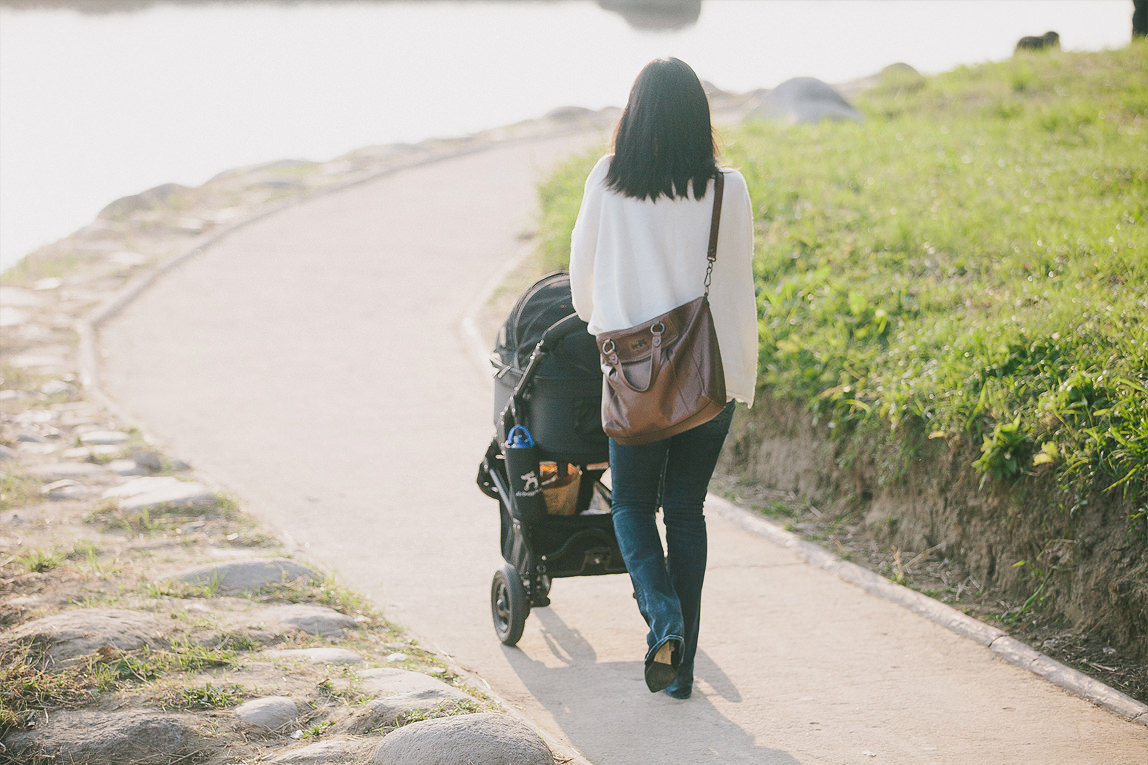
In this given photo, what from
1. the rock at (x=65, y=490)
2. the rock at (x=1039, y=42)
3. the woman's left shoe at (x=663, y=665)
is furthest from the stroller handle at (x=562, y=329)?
the rock at (x=1039, y=42)

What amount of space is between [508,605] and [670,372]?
1344mm

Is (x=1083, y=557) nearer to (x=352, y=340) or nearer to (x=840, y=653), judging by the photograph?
(x=840, y=653)

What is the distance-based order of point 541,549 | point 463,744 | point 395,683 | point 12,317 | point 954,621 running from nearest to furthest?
point 463,744 → point 395,683 → point 541,549 → point 954,621 → point 12,317

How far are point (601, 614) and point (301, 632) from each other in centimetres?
123

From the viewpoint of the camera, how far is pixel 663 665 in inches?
135

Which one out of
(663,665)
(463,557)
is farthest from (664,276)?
(463,557)

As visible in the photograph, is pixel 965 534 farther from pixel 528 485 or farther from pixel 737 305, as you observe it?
pixel 528 485

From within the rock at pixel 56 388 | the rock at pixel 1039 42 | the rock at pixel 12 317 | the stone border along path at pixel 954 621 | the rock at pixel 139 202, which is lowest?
the stone border along path at pixel 954 621

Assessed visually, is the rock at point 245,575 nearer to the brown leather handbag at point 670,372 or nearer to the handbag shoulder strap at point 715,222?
the brown leather handbag at point 670,372

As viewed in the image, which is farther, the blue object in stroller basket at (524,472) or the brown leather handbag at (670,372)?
the blue object in stroller basket at (524,472)

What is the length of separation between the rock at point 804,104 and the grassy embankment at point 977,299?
11.2 ft

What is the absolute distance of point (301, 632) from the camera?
4027 mm

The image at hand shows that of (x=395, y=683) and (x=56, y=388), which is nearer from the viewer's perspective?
(x=395, y=683)

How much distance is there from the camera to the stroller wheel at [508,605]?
13.5ft
